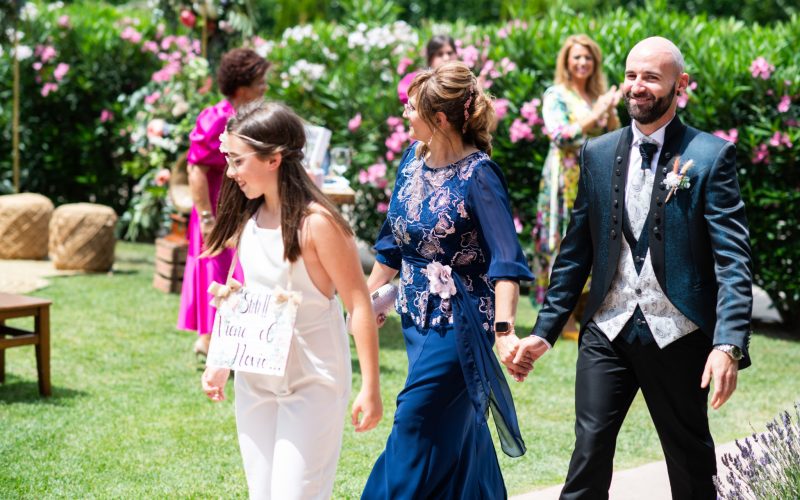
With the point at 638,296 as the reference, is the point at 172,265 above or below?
below

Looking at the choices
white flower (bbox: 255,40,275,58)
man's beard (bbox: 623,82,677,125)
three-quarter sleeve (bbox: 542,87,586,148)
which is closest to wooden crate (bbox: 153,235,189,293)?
white flower (bbox: 255,40,275,58)

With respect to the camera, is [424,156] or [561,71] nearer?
[424,156]

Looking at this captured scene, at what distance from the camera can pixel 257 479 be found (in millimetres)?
3486

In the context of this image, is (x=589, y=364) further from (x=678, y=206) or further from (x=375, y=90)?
(x=375, y=90)

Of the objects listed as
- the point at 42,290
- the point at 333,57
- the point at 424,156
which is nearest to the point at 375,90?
the point at 333,57

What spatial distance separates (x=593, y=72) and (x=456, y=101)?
443cm

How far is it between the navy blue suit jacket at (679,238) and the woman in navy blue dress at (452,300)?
22cm

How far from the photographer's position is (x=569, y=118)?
8.18 meters

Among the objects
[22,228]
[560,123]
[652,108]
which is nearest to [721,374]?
[652,108]

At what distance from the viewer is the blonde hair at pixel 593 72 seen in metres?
8.20

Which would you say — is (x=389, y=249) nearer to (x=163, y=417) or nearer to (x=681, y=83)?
(x=681, y=83)

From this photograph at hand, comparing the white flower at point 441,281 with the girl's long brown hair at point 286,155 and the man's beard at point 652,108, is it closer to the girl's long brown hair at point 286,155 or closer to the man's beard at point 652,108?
the girl's long brown hair at point 286,155

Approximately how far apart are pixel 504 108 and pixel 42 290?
4475 mm

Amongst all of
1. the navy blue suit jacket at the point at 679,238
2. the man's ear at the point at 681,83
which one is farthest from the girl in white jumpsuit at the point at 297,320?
the man's ear at the point at 681,83
